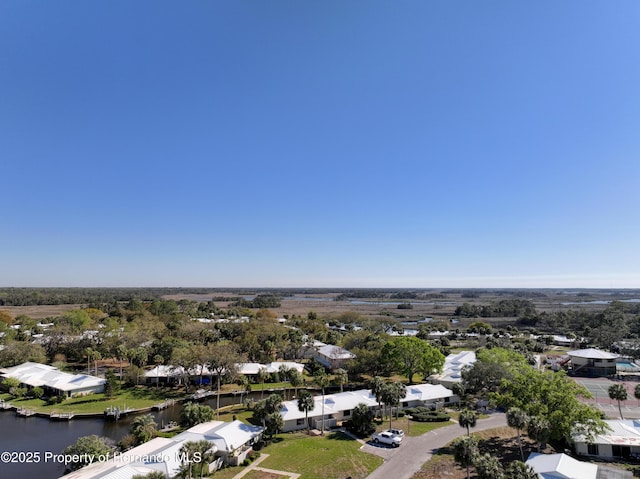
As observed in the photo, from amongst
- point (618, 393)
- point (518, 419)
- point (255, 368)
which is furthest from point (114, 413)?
point (618, 393)

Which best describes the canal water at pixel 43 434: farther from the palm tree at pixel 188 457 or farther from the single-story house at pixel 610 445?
the single-story house at pixel 610 445

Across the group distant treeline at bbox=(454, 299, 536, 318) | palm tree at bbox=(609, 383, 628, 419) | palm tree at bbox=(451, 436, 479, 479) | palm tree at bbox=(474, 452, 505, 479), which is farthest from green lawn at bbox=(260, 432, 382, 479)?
distant treeline at bbox=(454, 299, 536, 318)

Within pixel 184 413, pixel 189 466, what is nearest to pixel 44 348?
pixel 184 413

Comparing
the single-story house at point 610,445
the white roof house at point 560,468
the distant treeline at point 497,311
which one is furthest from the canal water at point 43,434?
the distant treeline at point 497,311

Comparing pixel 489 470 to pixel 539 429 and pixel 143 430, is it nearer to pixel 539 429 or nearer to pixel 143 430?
pixel 539 429

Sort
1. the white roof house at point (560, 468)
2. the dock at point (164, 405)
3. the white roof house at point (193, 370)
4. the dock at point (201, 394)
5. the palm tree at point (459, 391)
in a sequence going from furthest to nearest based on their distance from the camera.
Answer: the white roof house at point (193, 370), the dock at point (201, 394), the palm tree at point (459, 391), the dock at point (164, 405), the white roof house at point (560, 468)

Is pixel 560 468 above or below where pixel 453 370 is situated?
above

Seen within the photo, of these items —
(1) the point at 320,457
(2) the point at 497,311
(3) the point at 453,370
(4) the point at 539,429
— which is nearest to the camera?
(4) the point at 539,429

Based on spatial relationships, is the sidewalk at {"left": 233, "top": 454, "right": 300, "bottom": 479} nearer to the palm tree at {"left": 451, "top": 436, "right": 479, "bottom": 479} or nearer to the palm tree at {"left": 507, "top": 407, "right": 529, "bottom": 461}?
the palm tree at {"left": 451, "top": 436, "right": 479, "bottom": 479}

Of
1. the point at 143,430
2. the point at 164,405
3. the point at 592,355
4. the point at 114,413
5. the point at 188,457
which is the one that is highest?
the point at 188,457
